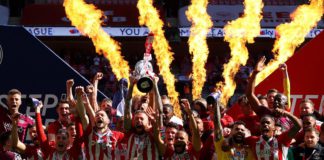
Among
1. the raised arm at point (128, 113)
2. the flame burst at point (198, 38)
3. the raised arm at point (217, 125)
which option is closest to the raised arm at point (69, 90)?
the raised arm at point (128, 113)

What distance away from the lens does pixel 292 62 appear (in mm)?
9414

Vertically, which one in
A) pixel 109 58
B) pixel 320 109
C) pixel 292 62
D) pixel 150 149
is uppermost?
pixel 109 58

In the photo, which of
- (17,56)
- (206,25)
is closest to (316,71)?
(17,56)

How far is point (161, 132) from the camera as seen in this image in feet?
25.0

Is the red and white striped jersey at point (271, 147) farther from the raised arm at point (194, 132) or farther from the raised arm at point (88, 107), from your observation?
the raised arm at point (88, 107)

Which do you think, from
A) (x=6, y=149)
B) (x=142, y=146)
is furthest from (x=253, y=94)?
(x=6, y=149)

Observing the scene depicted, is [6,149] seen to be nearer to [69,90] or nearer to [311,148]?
[69,90]

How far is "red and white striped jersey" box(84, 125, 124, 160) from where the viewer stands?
7562 millimetres

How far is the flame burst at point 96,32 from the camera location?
58.7ft

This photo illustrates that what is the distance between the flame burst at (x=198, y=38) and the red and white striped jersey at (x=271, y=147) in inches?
441

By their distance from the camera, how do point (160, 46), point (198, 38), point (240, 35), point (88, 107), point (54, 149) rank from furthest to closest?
point (198, 38)
point (240, 35)
point (160, 46)
point (88, 107)
point (54, 149)

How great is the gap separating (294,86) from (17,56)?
3.52 metres

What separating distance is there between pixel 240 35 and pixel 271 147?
11686 millimetres

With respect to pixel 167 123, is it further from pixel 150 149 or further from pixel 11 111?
pixel 11 111
